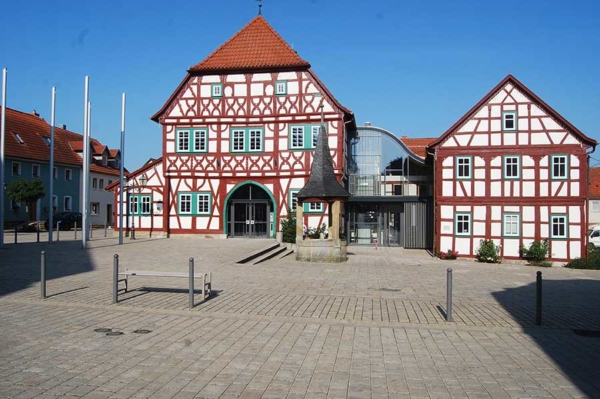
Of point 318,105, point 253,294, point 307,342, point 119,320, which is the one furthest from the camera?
point 318,105

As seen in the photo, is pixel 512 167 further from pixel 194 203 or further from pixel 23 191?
pixel 23 191

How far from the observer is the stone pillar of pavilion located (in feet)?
71.4

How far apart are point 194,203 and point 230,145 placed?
4172 mm

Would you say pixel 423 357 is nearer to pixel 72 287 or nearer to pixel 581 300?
pixel 581 300

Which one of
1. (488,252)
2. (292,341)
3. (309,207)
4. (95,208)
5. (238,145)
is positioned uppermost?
(238,145)

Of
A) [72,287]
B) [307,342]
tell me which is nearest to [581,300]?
[307,342]

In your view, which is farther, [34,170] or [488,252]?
[34,170]

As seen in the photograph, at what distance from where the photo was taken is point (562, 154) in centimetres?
2780

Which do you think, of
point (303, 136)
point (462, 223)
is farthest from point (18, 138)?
point (462, 223)

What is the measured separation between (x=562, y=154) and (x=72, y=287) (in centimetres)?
2394

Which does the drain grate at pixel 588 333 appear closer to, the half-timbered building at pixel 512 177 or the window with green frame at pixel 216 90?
the half-timbered building at pixel 512 177

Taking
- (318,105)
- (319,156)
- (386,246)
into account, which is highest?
(318,105)

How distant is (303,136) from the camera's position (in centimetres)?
3269

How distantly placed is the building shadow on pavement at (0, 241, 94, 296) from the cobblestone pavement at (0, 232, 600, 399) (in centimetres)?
18
